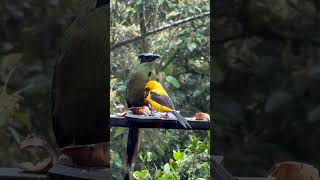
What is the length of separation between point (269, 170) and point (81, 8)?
61.5 inches

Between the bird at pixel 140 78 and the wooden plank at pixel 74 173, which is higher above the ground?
the bird at pixel 140 78

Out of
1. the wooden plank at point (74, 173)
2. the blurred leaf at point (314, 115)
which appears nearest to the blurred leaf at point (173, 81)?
the wooden plank at point (74, 173)

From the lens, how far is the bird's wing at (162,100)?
3.16 metres

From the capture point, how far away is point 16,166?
10.4ft

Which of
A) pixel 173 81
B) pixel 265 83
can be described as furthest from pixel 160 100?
pixel 265 83

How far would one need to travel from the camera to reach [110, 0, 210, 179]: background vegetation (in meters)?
3.11

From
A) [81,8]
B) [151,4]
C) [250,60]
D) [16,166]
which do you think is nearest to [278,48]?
[250,60]

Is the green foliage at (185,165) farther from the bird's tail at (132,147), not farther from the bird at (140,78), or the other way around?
Answer: the bird at (140,78)

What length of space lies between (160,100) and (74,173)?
0.74 metres

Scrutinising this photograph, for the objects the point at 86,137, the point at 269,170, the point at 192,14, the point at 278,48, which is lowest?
the point at 269,170

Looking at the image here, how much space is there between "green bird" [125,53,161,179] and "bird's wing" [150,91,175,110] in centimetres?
8

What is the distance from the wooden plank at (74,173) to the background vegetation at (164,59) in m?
0.11

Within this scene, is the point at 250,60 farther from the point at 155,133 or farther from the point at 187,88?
the point at 155,133

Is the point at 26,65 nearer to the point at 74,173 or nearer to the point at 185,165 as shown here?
the point at 74,173
